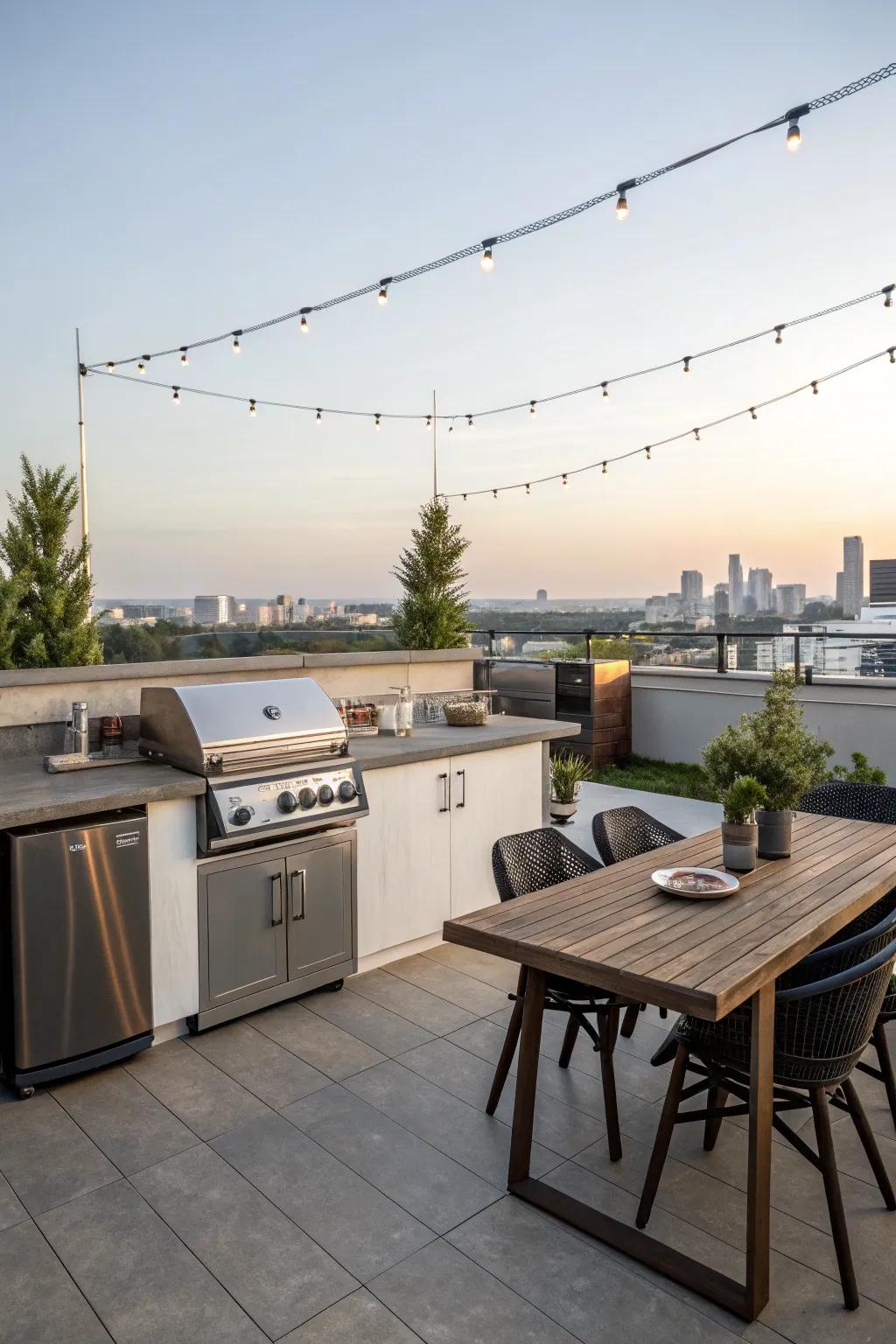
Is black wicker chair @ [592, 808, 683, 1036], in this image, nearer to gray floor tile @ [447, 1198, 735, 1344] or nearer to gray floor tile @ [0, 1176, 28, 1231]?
gray floor tile @ [447, 1198, 735, 1344]

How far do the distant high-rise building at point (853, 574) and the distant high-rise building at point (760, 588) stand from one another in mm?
685

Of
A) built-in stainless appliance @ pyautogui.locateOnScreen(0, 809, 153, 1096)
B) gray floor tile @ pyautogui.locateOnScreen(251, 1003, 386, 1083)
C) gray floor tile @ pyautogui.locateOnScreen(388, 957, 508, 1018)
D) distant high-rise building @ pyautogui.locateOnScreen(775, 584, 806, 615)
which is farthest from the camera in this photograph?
distant high-rise building @ pyautogui.locateOnScreen(775, 584, 806, 615)

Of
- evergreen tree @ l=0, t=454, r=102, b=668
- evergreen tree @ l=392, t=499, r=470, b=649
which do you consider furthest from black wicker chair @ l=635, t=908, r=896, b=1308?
evergreen tree @ l=0, t=454, r=102, b=668

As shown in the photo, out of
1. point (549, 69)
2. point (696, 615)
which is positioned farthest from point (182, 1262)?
point (696, 615)

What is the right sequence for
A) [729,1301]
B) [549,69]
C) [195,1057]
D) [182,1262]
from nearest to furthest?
1. [729,1301]
2. [182,1262]
3. [195,1057]
4. [549,69]

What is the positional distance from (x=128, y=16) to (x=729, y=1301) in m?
6.58

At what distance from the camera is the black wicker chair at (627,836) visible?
3.00m

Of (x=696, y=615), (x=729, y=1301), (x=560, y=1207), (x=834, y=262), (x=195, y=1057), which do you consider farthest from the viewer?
(x=696, y=615)

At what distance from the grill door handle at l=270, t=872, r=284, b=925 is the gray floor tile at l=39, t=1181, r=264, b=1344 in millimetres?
1033

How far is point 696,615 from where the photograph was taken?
8.30 m

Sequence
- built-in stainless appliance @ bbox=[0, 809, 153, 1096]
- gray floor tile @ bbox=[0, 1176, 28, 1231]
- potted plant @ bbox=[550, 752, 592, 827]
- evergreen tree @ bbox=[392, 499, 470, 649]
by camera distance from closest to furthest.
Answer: gray floor tile @ bbox=[0, 1176, 28, 1231] → built-in stainless appliance @ bbox=[0, 809, 153, 1096] → potted plant @ bbox=[550, 752, 592, 827] → evergreen tree @ bbox=[392, 499, 470, 649]

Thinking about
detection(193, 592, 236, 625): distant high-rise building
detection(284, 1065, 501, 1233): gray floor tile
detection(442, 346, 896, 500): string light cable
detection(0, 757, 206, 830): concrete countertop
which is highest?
detection(442, 346, 896, 500): string light cable

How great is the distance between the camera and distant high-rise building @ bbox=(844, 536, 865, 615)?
735cm

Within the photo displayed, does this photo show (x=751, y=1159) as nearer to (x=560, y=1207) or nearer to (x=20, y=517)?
(x=560, y=1207)
